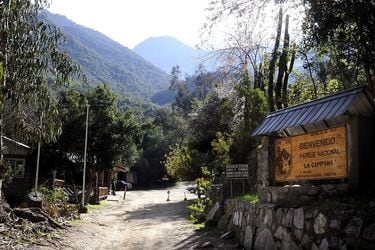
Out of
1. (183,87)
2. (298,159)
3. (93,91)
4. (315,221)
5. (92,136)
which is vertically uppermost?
(183,87)

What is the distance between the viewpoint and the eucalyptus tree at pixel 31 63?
1073 centimetres

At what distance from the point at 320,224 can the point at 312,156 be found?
7.05 ft

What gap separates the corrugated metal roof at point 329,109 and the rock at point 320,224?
2005 mm

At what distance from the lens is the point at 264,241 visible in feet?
35.5

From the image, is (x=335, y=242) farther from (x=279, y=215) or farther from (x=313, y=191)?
(x=279, y=215)

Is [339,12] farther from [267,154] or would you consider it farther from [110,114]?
[110,114]

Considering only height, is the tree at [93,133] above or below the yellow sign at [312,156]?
above

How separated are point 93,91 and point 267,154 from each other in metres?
18.7

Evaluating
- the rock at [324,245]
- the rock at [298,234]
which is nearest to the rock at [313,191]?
the rock at [298,234]

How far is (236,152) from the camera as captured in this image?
2164 centimetres

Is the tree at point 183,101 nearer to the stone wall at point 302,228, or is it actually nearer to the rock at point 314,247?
the stone wall at point 302,228

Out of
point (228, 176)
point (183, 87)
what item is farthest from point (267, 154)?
point (183, 87)

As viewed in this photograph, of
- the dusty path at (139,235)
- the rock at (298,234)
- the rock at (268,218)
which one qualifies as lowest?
the dusty path at (139,235)

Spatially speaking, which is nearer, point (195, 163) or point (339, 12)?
point (339, 12)
